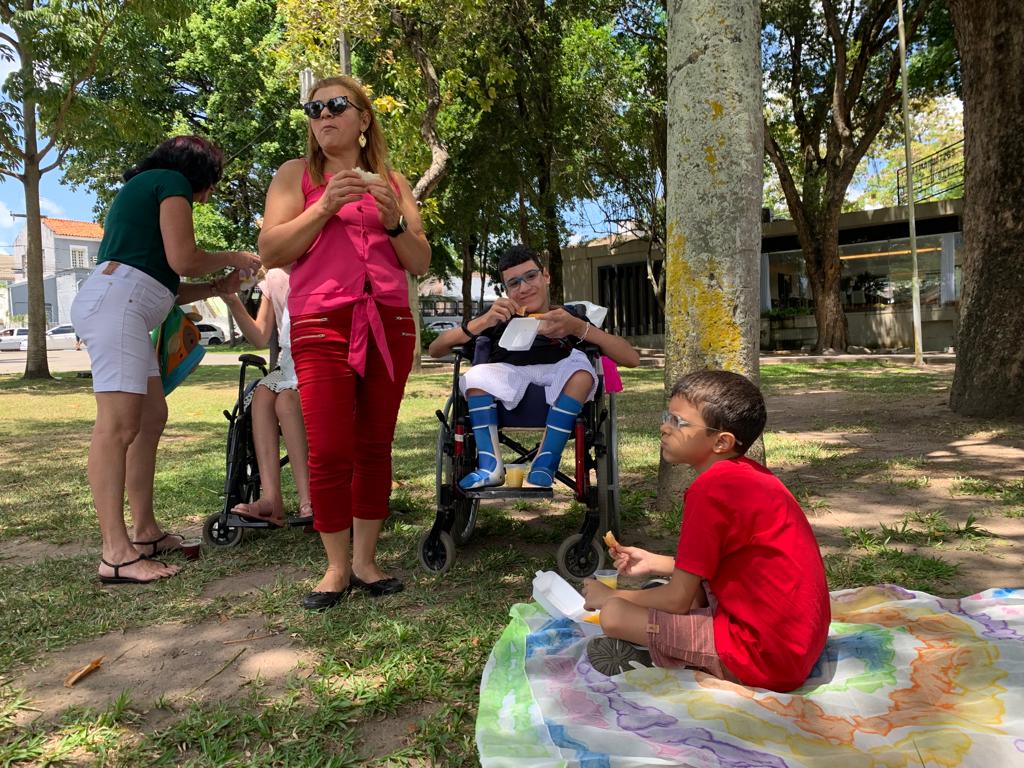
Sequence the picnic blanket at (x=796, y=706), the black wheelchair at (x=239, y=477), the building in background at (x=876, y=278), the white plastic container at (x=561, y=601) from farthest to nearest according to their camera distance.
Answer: the building in background at (x=876, y=278) < the black wheelchair at (x=239, y=477) < the white plastic container at (x=561, y=601) < the picnic blanket at (x=796, y=706)

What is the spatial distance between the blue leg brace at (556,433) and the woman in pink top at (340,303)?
0.70 meters

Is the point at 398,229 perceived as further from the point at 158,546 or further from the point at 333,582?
the point at 158,546

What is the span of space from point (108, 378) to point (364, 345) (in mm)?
1179

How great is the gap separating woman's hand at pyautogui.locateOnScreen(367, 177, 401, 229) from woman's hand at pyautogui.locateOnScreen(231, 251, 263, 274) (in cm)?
94

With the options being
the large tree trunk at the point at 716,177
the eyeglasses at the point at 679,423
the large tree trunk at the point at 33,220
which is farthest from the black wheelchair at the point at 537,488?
the large tree trunk at the point at 33,220

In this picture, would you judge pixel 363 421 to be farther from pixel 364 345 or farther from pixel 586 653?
pixel 586 653

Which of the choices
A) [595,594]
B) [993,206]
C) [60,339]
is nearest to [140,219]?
[595,594]

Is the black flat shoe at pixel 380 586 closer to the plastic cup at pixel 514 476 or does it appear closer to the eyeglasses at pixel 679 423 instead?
the plastic cup at pixel 514 476

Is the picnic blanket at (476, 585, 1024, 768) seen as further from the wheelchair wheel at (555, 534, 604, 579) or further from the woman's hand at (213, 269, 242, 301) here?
the woman's hand at (213, 269, 242, 301)

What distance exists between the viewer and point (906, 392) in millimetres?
10438

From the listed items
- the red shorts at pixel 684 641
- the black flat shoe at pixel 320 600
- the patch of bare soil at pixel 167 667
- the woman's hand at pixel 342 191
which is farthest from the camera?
the black flat shoe at pixel 320 600

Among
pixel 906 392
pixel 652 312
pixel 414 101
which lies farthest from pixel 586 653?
pixel 652 312

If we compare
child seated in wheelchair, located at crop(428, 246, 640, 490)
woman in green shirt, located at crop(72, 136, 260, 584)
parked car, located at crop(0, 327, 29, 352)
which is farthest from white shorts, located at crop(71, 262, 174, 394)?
parked car, located at crop(0, 327, 29, 352)

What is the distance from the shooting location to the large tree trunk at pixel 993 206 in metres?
6.77
